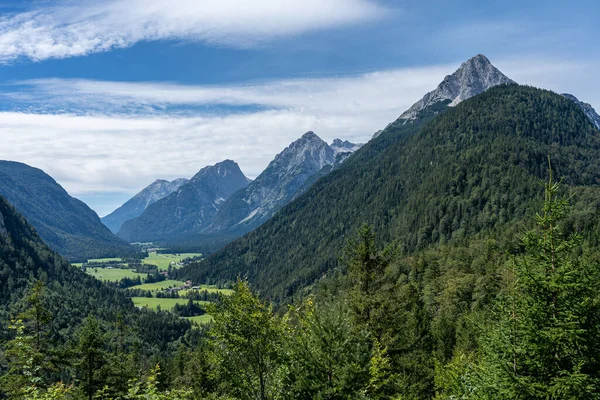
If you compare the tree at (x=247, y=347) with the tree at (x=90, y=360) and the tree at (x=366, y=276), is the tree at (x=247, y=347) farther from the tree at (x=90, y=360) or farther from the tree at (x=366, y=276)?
the tree at (x=90, y=360)

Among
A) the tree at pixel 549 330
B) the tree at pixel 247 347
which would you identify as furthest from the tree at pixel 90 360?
the tree at pixel 549 330

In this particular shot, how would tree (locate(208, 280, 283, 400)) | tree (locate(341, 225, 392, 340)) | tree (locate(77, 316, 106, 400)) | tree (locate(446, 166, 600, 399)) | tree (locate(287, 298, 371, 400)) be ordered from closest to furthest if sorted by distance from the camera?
1. tree (locate(446, 166, 600, 399))
2. tree (locate(287, 298, 371, 400))
3. tree (locate(208, 280, 283, 400))
4. tree (locate(341, 225, 392, 340))
5. tree (locate(77, 316, 106, 400))

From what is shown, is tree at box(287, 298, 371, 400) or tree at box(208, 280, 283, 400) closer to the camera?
tree at box(287, 298, 371, 400)

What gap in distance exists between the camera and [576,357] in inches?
595

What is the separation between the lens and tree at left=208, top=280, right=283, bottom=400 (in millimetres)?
22047

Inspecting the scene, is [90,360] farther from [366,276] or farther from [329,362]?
[329,362]

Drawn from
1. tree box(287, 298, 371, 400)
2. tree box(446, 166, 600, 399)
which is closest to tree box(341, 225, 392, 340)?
tree box(287, 298, 371, 400)

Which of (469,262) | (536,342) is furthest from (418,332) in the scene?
(469,262)

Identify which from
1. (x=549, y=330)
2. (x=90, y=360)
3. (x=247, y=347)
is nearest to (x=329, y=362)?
(x=247, y=347)

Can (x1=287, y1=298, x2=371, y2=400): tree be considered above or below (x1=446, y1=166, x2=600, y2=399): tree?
below

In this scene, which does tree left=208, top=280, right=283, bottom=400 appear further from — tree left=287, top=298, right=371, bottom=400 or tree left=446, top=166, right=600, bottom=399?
tree left=446, top=166, right=600, bottom=399

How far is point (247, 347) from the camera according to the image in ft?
73.1

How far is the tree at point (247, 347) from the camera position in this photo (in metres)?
22.0

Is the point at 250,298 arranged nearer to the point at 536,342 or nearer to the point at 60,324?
the point at 536,342
